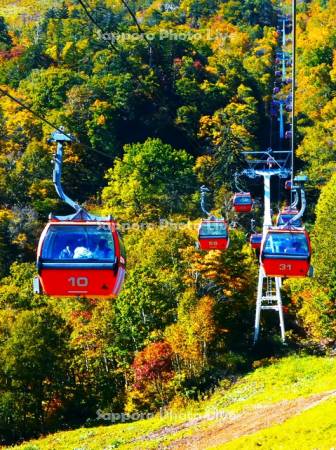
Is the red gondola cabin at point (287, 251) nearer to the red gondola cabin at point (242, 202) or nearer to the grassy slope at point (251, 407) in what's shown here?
the grassy slope at point (251, 407)

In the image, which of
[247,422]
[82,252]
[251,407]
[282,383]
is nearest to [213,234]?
[247,422]

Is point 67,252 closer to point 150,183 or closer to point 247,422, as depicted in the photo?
point 247,422

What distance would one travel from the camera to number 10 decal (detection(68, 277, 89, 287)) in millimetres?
12125

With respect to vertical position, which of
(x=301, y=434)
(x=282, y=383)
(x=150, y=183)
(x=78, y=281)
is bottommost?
(x=282, y=383)

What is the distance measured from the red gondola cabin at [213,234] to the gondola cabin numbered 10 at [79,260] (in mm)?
16438

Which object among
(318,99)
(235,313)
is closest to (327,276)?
(235,313)

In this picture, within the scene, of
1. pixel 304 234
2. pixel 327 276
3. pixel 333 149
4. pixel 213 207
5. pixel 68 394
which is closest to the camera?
pixel 304 234

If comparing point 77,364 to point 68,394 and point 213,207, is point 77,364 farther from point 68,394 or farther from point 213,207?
point 213,207

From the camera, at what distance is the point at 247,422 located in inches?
1092

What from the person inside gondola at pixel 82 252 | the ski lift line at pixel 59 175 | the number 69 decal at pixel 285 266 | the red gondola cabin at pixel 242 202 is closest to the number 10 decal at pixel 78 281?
the person inside gondola at pixel 82 252

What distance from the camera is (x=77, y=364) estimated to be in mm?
36719

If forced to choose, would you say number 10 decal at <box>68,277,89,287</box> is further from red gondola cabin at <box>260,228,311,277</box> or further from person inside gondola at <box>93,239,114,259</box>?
red gondola cabin at <box>260,228,311,277</box>

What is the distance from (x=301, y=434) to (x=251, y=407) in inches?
296

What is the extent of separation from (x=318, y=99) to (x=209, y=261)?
125 feet
